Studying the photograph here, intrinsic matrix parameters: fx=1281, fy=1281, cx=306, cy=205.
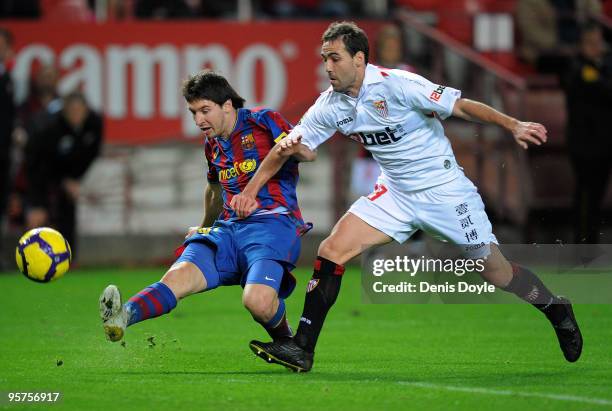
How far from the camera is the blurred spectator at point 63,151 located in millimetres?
14406

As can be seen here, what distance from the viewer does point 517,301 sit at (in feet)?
36.6

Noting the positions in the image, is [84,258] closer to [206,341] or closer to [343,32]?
[206,341]

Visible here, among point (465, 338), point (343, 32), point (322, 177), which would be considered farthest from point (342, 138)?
point (343, 32)

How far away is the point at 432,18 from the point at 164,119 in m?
3.70

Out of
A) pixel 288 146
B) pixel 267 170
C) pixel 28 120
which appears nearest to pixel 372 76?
pixel 288 146

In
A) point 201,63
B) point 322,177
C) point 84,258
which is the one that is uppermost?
point 201,63

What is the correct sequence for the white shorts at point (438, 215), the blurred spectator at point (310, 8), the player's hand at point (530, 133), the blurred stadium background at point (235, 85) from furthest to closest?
the blurred spectator at point (310, 8) → the blurred stadium background at point (235, 85) → the white shorts at point (438, 215) → the player's hand at point (530, 133)

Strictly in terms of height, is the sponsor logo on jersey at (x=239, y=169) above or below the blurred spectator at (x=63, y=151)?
above

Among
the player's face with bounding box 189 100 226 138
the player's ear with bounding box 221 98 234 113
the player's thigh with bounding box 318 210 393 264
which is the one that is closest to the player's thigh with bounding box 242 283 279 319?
the player's thigh with bounding box 318 210 393 264

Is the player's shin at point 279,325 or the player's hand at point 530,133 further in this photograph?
the player's shin at point 279,325

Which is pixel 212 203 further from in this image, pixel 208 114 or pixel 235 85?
pixel 235 85

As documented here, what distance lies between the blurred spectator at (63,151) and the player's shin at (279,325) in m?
7.23

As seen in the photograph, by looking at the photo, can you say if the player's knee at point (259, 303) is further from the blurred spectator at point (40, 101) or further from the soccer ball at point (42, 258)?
the blurred spectator at point (40, 101)

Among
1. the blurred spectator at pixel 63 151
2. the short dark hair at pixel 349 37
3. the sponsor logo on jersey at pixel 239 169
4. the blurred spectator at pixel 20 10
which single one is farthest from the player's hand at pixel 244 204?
the blurred spectator at pixel 20 10
